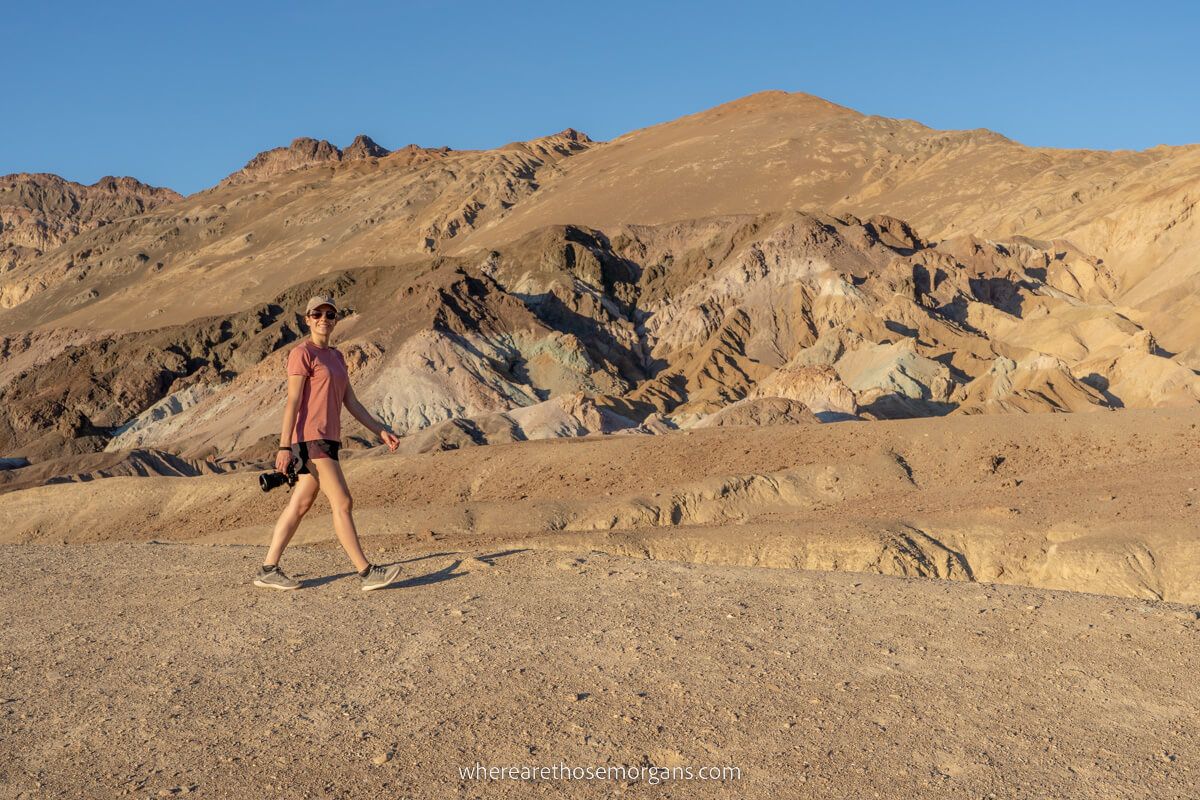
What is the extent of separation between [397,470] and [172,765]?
15.5m

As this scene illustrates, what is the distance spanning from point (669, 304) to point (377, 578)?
4913cm

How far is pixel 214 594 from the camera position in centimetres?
702

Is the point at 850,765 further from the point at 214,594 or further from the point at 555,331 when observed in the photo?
the point at 555,331

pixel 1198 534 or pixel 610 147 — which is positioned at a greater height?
pixel 610 147

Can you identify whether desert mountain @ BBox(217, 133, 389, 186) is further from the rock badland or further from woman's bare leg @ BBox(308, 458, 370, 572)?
woman's bare leg @ BBox(308, 458, 370, 572)

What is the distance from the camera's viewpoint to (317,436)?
6.81 metres

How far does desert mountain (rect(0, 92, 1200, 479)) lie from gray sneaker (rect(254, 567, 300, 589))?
846 inches

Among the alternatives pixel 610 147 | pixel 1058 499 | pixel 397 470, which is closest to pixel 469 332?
pixel 397 470

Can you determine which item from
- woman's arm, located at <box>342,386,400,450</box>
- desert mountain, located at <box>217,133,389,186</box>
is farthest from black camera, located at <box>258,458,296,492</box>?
desert mountain, located at <box>217,133,389,186</box>

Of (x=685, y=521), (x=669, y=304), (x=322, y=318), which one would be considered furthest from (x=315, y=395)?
(x=669, y=304)

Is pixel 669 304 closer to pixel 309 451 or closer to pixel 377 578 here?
pixel 377 578

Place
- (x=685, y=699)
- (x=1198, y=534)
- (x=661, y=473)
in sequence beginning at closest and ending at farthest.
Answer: (x=685, y=699)
(x=1198, y=534)
(x=661, y=473)

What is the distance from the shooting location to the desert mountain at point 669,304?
1480 inches

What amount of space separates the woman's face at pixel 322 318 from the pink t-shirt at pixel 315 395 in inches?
4.8
